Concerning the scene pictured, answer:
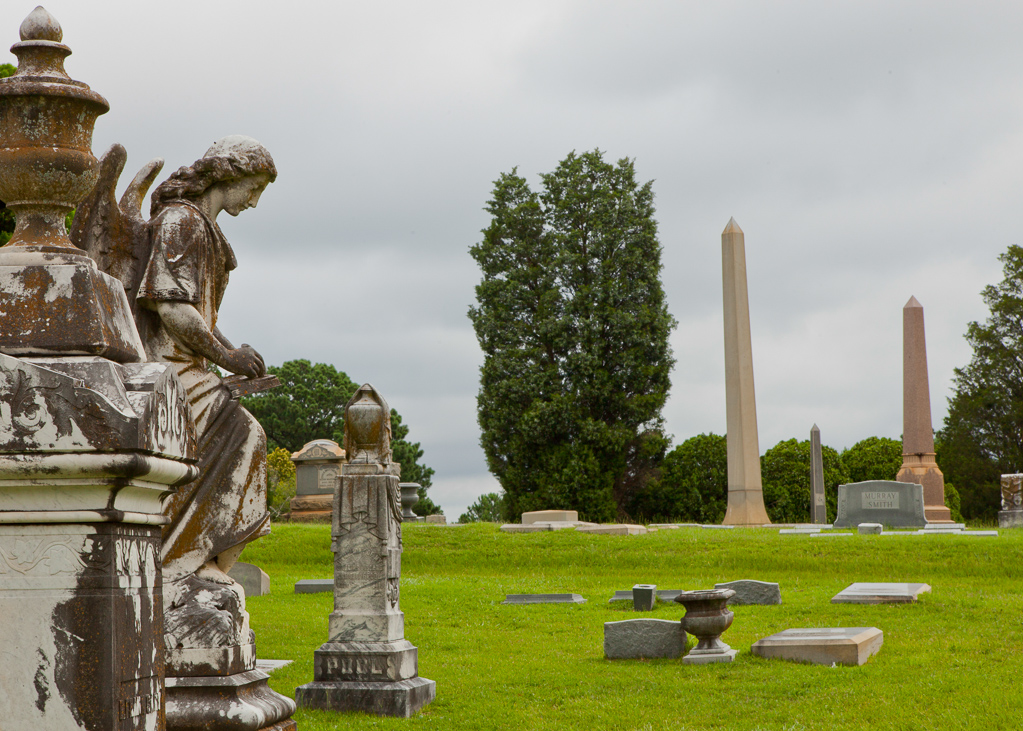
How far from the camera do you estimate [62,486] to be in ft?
8.43

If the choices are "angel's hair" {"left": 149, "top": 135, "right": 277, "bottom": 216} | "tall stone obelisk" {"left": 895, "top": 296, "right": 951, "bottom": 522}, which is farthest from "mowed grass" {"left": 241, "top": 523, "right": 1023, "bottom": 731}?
"tall stone obelisk" {"left": 895, "top": 296, "right": 951, "bottom": 522}

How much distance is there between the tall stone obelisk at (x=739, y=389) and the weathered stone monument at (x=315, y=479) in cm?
1105

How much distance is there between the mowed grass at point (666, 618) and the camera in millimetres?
7957

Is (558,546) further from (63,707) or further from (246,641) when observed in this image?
(63,707)

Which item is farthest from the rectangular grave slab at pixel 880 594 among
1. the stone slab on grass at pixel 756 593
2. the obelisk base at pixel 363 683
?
the obelisk base at pixel 363 683

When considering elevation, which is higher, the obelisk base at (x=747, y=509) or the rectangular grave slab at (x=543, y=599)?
the obelisk base at (x=747, y=509)

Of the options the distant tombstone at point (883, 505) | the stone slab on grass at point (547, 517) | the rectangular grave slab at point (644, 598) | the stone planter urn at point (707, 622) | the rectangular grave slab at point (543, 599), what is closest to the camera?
the stone planter urn at point (707, 622)

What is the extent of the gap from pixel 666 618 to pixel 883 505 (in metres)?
13.1

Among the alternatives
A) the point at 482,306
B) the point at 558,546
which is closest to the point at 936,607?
the point at 558,546

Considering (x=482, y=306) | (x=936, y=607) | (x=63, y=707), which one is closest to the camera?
(x=63, y=707)

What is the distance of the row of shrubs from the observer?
109 feet

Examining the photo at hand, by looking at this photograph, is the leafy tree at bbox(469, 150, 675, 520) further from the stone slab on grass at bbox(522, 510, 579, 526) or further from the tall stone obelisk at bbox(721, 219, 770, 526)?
the stone slab on grass at bbox(522, 510, 579, 526)

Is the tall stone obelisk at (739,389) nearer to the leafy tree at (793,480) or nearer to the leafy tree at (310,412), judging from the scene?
the leafy tree at (793,480)

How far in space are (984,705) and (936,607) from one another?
5.47 metres
